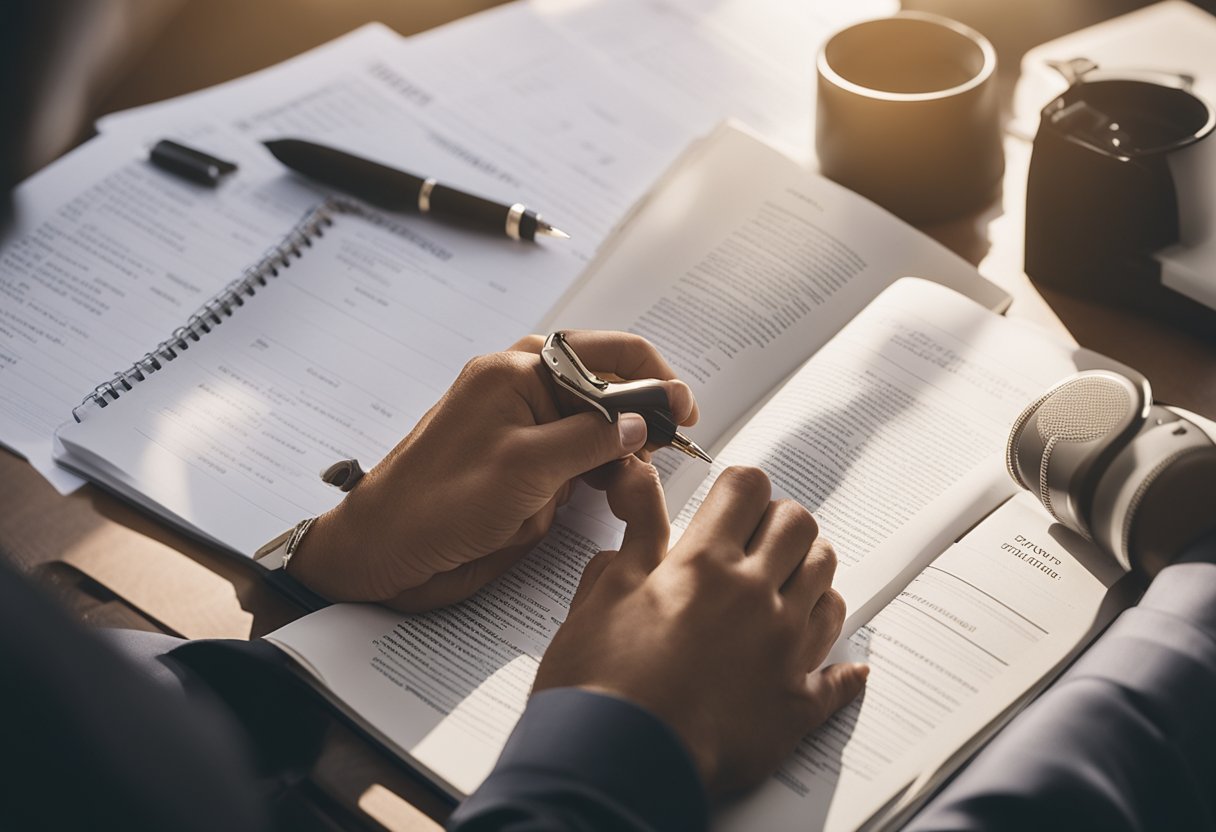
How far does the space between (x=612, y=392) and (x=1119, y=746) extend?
331 millimetres

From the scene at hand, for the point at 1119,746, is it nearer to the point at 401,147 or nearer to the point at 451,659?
the point at 451,659

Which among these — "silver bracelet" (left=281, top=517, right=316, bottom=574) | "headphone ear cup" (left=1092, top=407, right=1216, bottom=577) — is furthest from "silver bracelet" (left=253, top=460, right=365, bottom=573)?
"headphone ear cup" (left=1092, top=407, right=1216, bottom=577)

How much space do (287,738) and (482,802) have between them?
17 centimetres

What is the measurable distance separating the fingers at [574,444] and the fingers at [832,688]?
0.59 ft

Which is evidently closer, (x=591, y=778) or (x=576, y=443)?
(x=591, y=778)

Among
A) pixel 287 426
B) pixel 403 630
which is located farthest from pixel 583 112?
pixel 403 630

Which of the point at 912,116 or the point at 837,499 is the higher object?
the point at 912,116

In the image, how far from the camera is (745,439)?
751 millimetres

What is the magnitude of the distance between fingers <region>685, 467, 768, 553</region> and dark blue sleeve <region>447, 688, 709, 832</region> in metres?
0.12

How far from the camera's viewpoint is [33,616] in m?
0.39

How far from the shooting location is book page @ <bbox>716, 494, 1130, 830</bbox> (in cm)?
55

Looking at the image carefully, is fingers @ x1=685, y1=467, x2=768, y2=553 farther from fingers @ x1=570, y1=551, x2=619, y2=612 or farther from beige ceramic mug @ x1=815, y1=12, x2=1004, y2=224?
beige ceramic mug @ x1=815, y1=12, x2=1004, y2=224

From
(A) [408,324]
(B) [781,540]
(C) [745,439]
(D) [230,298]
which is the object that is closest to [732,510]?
(B) [781,540]

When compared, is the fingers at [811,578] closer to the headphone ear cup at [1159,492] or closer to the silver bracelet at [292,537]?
the headphone ear cup at [1159,492]
